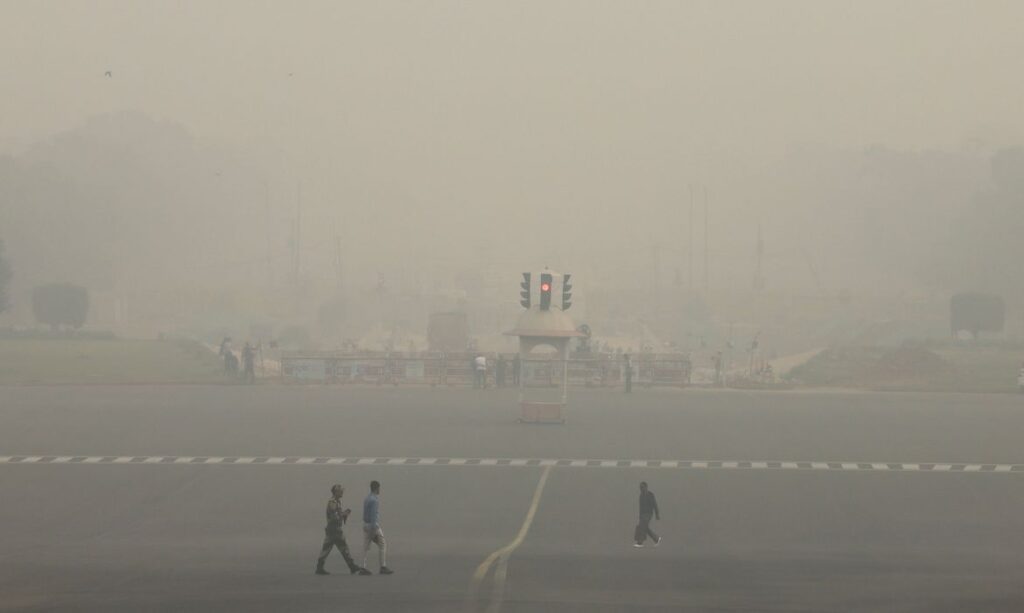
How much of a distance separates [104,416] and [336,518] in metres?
28.8

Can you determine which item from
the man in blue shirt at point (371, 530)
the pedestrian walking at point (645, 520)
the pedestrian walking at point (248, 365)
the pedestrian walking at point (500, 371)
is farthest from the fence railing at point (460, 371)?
the man in blue shirt at point (371, 530)

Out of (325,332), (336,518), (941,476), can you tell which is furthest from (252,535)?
(325,332)

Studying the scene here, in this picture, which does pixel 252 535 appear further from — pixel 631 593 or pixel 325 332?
pixel 325 332

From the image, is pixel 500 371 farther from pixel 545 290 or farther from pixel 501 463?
pixel 501 463

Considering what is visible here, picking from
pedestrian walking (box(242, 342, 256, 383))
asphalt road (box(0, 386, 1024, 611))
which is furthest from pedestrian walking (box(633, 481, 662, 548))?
pedestrian walking (box(242, 342, 256, 383))

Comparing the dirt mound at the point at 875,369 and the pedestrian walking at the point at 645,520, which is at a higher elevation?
the dirt mound at the point at 875,369

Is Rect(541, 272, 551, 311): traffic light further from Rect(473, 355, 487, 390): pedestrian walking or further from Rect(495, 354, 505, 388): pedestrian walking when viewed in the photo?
Rect(495, 354, 505, 388): pedestrian walking

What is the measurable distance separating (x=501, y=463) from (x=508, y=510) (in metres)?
7.47

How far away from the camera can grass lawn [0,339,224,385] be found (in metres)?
69.4

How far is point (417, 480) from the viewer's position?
33.6 meters

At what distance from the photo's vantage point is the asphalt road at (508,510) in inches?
780

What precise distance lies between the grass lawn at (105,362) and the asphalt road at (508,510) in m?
15.2

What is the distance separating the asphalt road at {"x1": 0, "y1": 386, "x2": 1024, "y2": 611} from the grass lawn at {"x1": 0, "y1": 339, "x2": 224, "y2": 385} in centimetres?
1522

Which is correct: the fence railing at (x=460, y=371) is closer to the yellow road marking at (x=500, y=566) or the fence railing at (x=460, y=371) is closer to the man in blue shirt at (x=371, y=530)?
the yellow road marking at (x=500, y=566)
